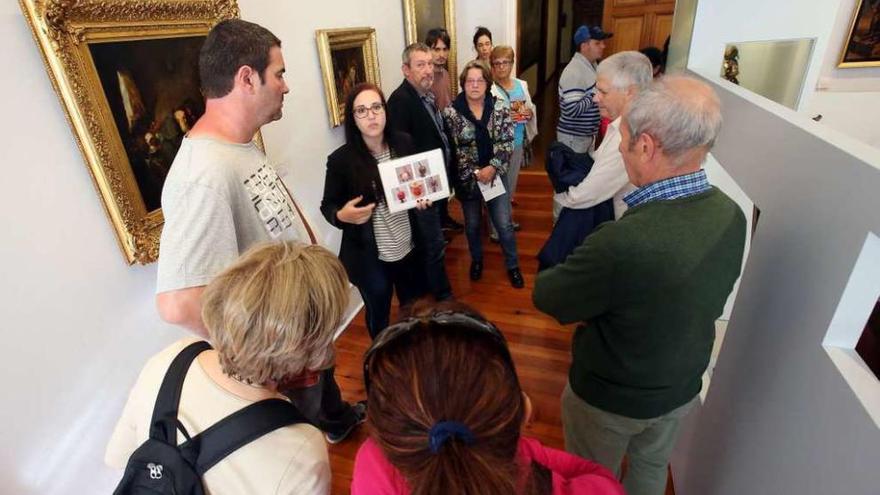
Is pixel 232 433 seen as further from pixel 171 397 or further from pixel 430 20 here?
pixel 430 20

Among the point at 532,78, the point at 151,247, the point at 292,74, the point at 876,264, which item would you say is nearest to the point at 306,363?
the point at 151,247

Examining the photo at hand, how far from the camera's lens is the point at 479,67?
296cm

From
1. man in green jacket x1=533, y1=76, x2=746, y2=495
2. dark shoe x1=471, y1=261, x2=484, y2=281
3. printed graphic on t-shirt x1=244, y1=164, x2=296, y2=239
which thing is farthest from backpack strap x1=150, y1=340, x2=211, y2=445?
dark shoe x1=471, y1=261, x2=484, y2=281

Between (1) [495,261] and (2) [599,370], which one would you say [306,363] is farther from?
(1) [495,261]

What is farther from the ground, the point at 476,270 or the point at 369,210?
the point at 369,210

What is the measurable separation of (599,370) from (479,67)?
235cm

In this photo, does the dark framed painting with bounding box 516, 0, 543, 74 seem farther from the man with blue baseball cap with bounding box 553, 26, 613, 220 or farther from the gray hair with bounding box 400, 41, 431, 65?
the gray hair with bounding box 400, 41, 431, 65

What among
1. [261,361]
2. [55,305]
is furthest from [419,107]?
[261,361]

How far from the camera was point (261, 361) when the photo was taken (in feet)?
3.02

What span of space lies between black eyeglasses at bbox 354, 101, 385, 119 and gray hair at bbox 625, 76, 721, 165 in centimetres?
134

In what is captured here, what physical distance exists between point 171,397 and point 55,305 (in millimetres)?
839

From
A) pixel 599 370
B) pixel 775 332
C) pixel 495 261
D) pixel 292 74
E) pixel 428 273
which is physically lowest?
pixel 495 261

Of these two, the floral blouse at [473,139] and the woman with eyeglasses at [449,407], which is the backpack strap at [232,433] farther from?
the floral blouse at [473,139]

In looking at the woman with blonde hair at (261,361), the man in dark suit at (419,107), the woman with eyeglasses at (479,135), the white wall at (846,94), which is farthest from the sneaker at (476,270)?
the white wall at (846,94)
